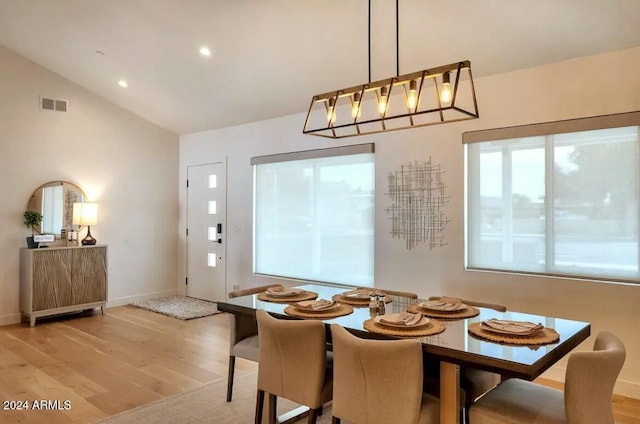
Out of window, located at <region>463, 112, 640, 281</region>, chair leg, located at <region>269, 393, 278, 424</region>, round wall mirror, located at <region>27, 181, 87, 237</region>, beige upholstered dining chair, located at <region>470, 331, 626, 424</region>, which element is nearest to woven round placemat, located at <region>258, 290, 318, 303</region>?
chair leg, located at <region>269, 393, 278, 424</region>


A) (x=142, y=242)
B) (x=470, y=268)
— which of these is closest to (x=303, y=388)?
(x=470, y=268)

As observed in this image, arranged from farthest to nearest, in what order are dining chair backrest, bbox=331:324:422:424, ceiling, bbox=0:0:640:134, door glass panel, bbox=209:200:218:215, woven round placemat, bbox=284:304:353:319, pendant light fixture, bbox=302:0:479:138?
door glass panel, bbox=209:200:218:215 → ceiling, bbox=0:0:640:134 → woven round placemat, bbox=284:304:353:319 → pendant light fixture, bbox=302:0:479:138 → dining chair backrest, bbox=331:324:422:424

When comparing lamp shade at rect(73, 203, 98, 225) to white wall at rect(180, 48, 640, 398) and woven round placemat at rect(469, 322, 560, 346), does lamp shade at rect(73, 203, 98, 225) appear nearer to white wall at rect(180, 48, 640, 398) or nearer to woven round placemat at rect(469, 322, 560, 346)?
white wall at rect(180, 48, 640, 398)

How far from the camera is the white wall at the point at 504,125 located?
326 cm

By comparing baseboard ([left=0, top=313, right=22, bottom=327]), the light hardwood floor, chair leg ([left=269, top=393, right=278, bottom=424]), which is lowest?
the light hardwood floor

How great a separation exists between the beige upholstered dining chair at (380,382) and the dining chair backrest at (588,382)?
0.55 m

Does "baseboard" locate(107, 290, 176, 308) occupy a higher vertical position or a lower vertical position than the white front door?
lower

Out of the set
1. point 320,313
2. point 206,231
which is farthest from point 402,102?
point 206,231

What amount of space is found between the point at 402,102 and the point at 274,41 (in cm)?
140

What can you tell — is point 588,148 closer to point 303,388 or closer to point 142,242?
point 303,388

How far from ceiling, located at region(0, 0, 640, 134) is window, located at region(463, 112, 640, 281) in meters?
0.56

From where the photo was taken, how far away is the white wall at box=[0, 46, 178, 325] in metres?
5.28

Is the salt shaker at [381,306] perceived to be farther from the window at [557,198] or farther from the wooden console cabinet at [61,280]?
the wooden console cabinet at [61,280]

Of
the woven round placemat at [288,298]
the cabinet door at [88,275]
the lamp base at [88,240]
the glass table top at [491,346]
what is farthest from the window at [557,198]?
the lamp base at [88,240]
